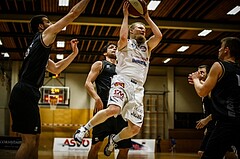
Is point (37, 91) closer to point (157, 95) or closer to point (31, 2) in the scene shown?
point (31, 2)

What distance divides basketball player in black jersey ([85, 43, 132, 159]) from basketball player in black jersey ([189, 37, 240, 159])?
6.74 ft

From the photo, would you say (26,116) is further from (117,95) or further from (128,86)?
(128,86)

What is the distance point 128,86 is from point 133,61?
372mm

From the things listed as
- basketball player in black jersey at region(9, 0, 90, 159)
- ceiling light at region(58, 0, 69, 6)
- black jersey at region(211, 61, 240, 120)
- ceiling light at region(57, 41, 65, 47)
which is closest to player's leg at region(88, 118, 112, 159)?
basketball player in black jersey at region(9, 0, 90, 159)

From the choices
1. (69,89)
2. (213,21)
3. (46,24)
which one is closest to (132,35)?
(46,24)

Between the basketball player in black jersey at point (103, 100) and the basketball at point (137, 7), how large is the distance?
3.87 ft

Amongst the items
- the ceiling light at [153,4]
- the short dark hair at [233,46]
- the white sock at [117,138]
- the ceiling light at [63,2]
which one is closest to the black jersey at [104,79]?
the white sock at [117,138]

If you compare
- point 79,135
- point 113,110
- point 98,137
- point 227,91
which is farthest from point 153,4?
point 227,91

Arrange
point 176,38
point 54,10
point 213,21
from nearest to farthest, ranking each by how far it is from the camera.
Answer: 1. point 54,10
2. point 213,21
3. point 176,38

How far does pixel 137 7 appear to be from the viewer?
5.25 metres

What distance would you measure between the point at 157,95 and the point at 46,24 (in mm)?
21667

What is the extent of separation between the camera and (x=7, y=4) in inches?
588

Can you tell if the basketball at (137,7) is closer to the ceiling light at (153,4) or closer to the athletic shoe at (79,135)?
the athletic shoe at (79,135)

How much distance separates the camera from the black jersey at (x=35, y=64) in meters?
4.31
